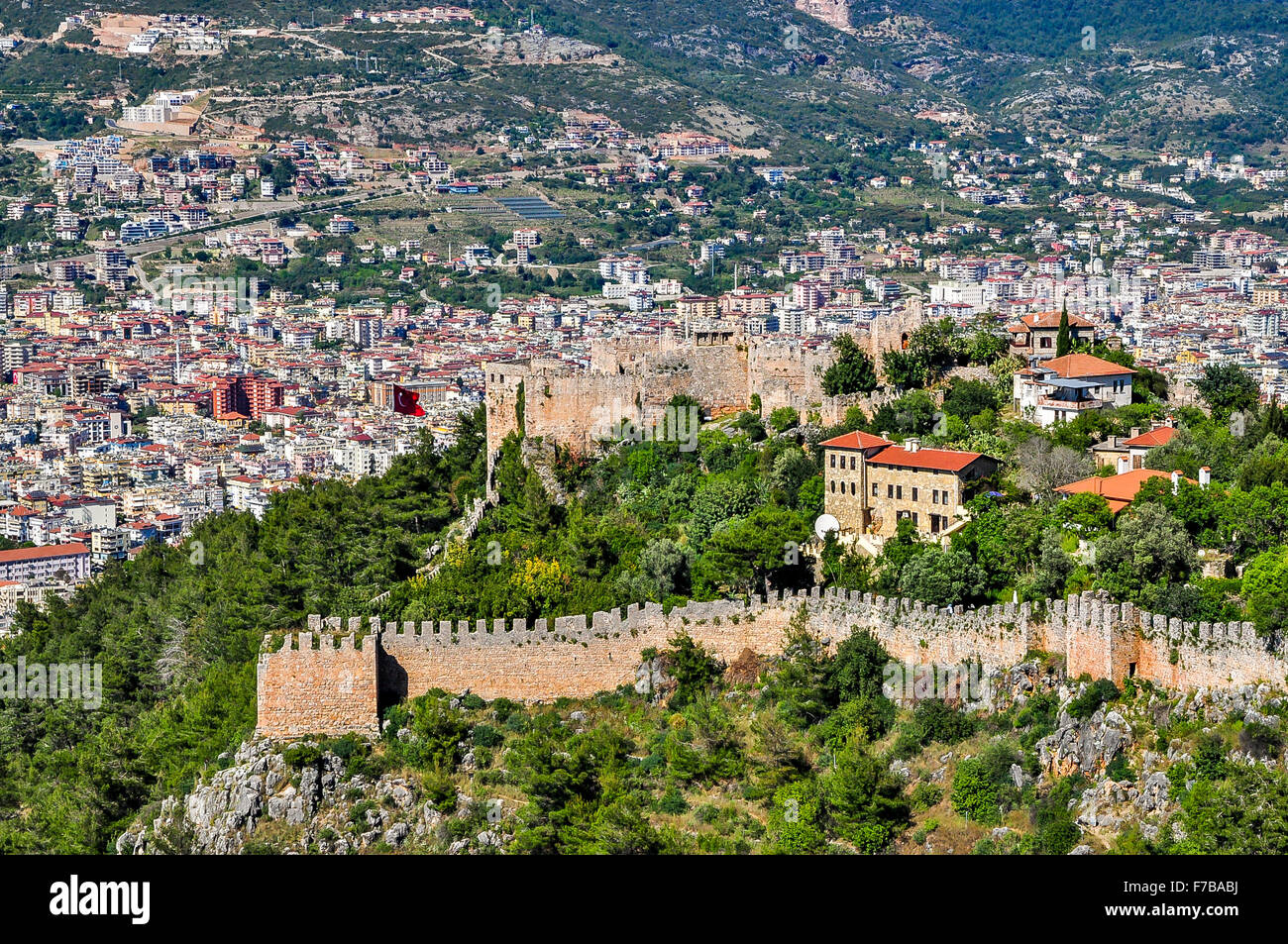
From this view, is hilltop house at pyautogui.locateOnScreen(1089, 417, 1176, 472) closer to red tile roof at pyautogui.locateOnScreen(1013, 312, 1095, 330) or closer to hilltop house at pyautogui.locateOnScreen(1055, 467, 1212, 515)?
hilltop house at pyautogui.locateOnScreen(1055, 467, 1212, 515)

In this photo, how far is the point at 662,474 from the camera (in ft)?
98.4

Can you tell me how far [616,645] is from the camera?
882 inches

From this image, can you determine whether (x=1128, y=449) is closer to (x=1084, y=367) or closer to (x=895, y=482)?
(x=1084, y=367)

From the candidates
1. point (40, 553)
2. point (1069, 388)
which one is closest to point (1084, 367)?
point (1069, 388)

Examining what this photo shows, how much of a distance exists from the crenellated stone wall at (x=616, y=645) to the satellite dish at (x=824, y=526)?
125 inches

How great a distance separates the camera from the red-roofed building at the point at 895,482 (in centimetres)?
2559

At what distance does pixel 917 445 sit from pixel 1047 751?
771 centimetres

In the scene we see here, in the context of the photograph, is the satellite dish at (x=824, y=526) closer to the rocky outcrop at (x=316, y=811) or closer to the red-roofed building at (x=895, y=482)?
the red-roofed building at (x=895, y=482)

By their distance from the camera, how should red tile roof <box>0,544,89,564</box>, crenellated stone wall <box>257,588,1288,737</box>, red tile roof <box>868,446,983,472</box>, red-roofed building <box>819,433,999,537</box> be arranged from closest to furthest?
1. crenellated stone wall <box>257,588,1288,737</box>
2. red-roofed building <box>819,433,999,537</box>
3. red tile roof <box>868,446,983,472</box>
4. red tile roof <box>0,544,89,564</box>

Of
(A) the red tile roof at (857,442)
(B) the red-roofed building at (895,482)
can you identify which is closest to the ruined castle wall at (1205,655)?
(B) the red-roofed building at (895,482)

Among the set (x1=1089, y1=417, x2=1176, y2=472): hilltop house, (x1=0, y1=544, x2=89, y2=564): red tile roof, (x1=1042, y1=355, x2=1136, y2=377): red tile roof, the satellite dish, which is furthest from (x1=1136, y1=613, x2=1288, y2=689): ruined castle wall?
(x1=0, y1=544, x2=89, y2=564): red tile roof

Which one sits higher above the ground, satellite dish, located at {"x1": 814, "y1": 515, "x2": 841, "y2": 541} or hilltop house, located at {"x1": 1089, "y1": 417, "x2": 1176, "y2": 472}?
hilltop house, located at {"x1": 1089, "y1": 417, "x2": 1176, "y2": 472}

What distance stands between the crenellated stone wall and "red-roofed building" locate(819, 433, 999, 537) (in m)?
3.32

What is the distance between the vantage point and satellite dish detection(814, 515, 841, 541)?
85.5 ft
